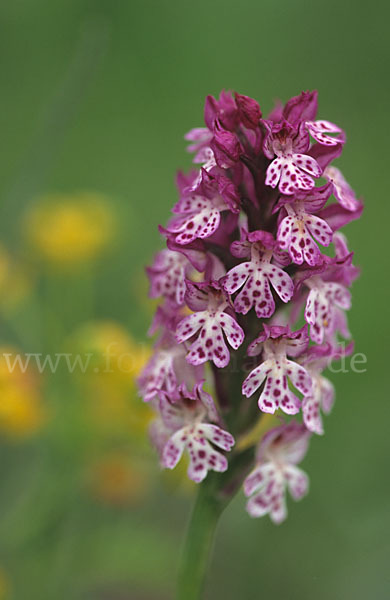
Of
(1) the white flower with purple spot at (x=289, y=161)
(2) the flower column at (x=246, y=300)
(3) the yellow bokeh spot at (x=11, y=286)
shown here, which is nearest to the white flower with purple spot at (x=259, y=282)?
(2) the flower column at (x=246, y=300)

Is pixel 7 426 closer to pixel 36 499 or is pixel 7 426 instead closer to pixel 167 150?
pixel 36 499

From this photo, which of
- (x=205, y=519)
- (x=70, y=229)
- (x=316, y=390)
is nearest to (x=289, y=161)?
(x=316, y=390)

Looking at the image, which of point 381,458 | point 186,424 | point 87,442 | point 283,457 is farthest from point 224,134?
point 381,458

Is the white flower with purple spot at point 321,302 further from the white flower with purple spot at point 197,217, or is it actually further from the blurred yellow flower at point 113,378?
the blurred yellow flower at point 113,378

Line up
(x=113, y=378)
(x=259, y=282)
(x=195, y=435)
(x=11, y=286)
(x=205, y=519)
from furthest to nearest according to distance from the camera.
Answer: (x=11, y=286), (x=113, y=378), (x=205, y=519), (x=195, y=435), (x=259, y=282)

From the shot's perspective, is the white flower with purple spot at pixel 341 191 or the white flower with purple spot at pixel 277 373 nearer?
the white flower with purple spot at pixel 277 373

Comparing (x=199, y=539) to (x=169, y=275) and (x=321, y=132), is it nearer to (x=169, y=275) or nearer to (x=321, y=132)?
(x=169, y=275)
